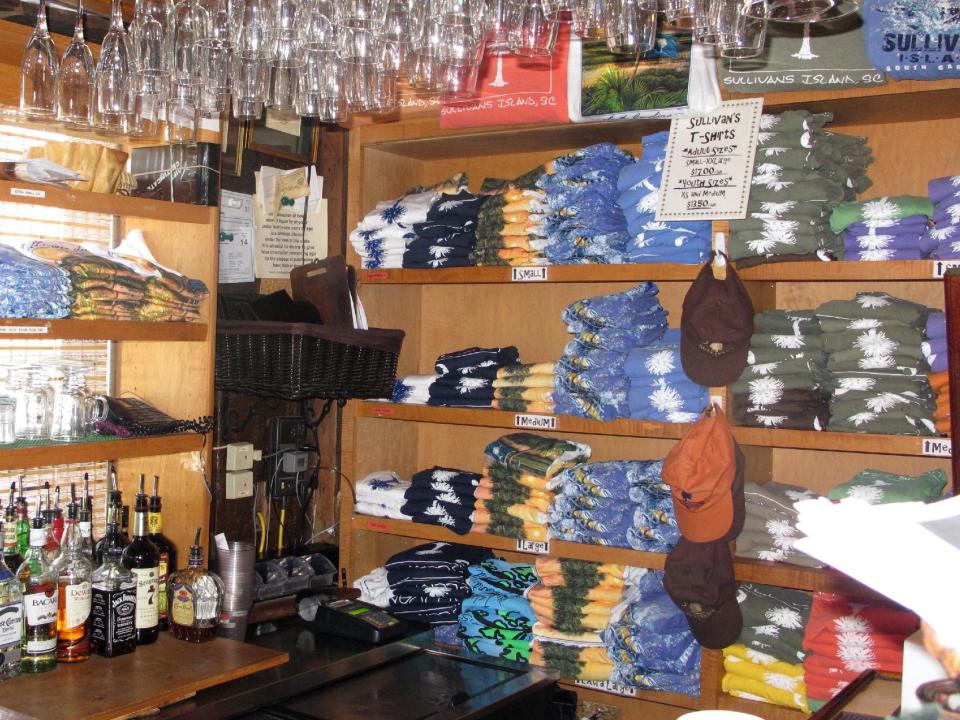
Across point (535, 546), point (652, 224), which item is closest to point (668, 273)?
point (652, 224)

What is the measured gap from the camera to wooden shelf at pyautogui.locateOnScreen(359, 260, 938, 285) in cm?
257

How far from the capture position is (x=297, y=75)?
218 centimetres

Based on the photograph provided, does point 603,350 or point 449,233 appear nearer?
point 603,350

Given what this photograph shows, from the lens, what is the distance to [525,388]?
10.2 ft

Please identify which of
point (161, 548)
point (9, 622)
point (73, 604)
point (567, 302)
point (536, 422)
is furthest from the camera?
point (567, 302)

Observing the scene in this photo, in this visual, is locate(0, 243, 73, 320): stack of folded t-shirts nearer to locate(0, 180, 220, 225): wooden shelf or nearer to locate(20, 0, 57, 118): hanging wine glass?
locate(0, 180, 220, 225): wooden shelf

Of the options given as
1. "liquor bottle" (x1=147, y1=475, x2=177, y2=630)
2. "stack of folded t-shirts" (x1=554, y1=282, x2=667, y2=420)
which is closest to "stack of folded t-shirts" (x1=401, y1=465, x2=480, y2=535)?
"stack of folded t-shirts" (x1=554, y1=282, x2=667, y2=420)

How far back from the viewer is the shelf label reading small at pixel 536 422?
9.87ft

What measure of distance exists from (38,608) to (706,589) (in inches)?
67.8

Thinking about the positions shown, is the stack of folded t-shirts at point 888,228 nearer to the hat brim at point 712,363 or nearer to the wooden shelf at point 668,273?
the wooden shelf at point 668,273

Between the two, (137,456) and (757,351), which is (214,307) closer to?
(137,456)

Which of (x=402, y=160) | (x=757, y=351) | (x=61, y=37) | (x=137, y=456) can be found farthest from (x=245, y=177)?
(x=757, y=351)

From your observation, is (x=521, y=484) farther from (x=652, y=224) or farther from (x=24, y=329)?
(x=24, y=329)

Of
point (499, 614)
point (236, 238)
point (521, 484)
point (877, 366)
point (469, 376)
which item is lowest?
point (499, 614)
